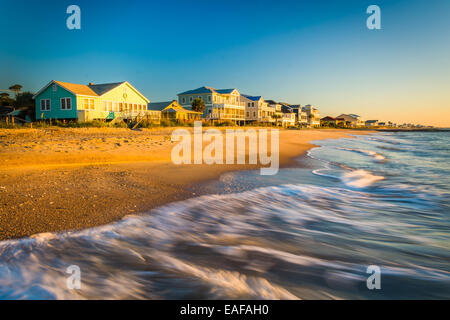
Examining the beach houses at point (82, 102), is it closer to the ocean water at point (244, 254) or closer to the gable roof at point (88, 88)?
the gable roof at point (88, 88)

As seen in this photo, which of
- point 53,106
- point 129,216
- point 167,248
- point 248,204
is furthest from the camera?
point 53,106

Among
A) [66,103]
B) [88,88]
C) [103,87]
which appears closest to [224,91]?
[103,87]

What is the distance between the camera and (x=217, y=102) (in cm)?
5572

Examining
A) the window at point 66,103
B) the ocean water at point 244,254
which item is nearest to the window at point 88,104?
the window at point 66,103

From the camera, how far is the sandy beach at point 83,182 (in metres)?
4.70

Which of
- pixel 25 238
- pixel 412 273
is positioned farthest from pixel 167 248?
pixel 412 273

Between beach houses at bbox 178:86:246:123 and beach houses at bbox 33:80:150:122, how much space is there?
22.3 metres

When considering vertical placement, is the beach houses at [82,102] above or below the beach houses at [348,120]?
below

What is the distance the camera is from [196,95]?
55562mm

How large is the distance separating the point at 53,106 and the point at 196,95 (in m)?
31.0

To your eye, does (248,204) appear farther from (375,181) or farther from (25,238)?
(375,181)

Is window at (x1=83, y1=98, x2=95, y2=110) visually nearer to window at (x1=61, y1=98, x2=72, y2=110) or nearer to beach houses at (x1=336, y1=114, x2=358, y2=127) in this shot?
window at (x1=61, y1=98, x2=72, y2=110)

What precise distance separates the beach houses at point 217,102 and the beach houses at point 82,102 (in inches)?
879

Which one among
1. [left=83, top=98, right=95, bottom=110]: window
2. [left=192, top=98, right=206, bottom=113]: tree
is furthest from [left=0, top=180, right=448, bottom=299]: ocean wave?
[left=192, top=98, right=206, bottom=113]: tree
